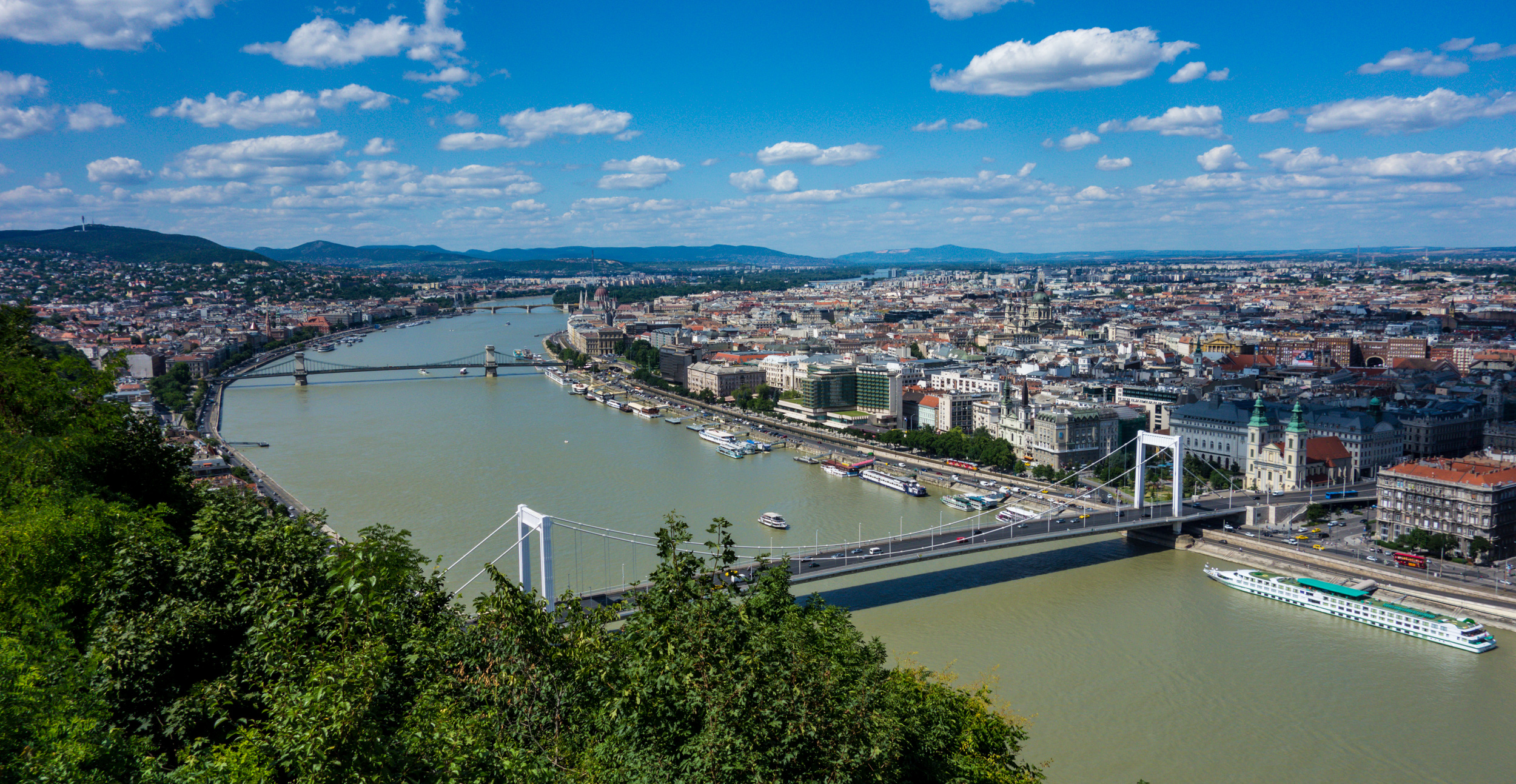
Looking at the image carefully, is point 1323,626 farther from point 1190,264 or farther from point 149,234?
point 1190,264

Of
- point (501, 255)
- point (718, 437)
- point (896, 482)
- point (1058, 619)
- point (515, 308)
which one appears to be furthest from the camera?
point (501, 255)

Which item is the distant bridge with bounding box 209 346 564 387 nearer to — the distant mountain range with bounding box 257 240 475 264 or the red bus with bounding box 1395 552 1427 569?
the red bus with bounding box 1395 552 1427 569

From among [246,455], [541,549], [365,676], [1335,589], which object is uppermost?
[365,676]

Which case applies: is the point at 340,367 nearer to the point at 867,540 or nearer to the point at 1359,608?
the point at 867,540

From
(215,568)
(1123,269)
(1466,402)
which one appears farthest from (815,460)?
(1123,269)

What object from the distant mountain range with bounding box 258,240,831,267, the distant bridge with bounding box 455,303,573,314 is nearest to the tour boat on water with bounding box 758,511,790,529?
the distant bridge with bounding box 455,303,573,314

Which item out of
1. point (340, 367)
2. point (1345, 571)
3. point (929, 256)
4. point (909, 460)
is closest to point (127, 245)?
point (340, 367)

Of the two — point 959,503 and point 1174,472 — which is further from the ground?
point 1174,472
